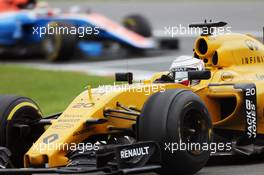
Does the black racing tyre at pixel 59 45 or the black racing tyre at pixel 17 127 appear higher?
the black racing tyre at pixel 59 45

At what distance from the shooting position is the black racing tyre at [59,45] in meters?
20.7

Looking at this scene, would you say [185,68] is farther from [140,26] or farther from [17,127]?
[140,26]

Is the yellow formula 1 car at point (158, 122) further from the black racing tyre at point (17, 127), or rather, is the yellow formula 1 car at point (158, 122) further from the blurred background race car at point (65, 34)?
the blurred background race car at point (65, 34)

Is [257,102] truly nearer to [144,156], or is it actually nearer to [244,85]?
[244,85]

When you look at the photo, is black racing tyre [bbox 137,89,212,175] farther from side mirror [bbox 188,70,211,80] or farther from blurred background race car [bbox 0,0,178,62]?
blurred background race car [bbox 0,0,178,62]

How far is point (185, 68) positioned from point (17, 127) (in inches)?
77.1

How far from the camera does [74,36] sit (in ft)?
68.6

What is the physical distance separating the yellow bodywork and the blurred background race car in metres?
10.7

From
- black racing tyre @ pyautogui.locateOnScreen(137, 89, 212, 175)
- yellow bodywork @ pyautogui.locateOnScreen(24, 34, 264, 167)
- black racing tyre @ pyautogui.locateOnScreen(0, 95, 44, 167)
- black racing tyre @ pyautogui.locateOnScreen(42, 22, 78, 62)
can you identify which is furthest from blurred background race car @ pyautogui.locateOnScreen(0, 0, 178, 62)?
black racing tyre @ pyautogui.locateOnScreen(137, 89, 212, 175)

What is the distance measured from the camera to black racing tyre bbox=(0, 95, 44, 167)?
873 cm

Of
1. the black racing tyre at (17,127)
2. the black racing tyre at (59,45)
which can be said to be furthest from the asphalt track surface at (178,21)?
the black racing tyre at (17,127)

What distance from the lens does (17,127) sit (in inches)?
348

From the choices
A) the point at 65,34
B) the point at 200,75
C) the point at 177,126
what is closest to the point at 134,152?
the point at 177,126

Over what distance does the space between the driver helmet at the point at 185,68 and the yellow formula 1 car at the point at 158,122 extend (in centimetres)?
1
